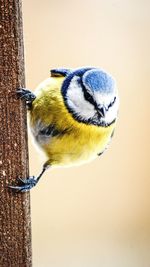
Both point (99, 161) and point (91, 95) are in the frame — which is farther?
point (99, 161)

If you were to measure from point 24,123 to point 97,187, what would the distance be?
141 centimetres

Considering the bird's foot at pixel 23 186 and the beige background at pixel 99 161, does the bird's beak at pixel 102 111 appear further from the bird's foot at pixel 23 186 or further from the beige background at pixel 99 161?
the beige background at pixel 99 161

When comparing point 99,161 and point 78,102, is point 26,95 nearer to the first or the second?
point 78,102

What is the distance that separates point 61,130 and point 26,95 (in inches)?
3.4

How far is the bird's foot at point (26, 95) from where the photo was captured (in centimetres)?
61

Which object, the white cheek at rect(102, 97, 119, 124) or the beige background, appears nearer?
the white cheek at rect(102, 97, 119, 124)

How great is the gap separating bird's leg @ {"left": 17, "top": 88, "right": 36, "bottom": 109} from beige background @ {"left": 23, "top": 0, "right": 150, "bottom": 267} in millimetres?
1125

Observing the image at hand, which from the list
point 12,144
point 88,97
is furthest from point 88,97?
point 12,144

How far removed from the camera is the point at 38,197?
196 cm

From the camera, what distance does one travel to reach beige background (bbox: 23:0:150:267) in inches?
72.6

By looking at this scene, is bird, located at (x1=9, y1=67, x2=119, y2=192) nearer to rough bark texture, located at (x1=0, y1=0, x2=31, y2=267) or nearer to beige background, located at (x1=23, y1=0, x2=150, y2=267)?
rough bark texture, located at (x1=0, y1=0, x2=31, y2=267)

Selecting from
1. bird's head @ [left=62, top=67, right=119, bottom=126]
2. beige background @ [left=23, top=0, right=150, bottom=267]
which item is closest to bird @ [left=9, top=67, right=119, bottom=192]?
bird's head @ [left=62, top=67, right=119, bottom=126]

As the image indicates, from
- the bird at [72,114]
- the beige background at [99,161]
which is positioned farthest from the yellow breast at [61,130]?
the beige background at [99,161]

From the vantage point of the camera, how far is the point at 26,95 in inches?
24.5
